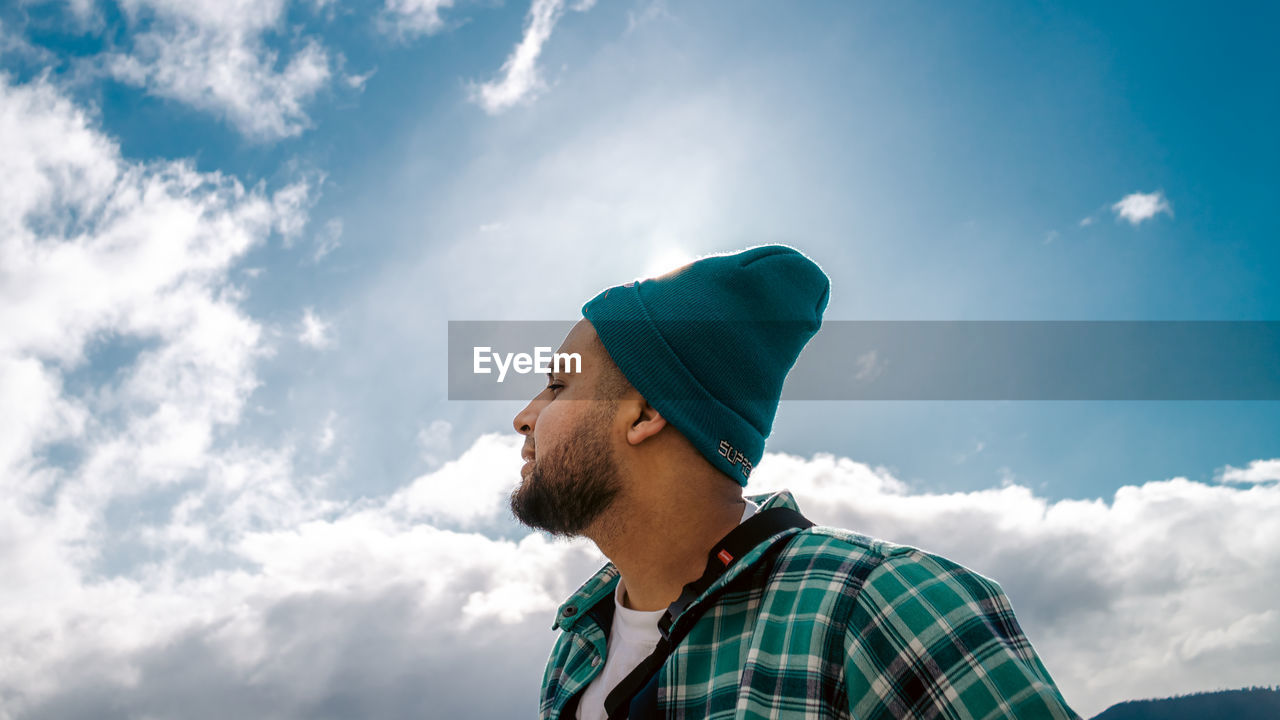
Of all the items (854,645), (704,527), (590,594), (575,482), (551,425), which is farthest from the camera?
(590,594)

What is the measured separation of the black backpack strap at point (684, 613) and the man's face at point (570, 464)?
2.78ft

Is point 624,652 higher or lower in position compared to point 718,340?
lower

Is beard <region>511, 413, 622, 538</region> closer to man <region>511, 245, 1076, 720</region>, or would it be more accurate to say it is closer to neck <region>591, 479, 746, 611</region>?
man <region>511, 245, 1076, 720</region>

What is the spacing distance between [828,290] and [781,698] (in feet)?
9.83

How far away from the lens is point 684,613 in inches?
152

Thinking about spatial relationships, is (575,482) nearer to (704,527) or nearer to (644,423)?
(644,423)

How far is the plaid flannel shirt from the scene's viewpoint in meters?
2.86

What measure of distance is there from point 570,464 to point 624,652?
119 cm

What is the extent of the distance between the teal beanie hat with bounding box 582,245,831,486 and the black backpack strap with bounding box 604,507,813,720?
0.61 m

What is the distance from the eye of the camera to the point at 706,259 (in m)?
5.04

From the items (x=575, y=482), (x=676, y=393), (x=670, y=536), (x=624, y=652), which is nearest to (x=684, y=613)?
(x=670, y=536)

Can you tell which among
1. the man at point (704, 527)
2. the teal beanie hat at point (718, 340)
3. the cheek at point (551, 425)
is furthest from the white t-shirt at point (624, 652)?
the cheek at point (551, 425)

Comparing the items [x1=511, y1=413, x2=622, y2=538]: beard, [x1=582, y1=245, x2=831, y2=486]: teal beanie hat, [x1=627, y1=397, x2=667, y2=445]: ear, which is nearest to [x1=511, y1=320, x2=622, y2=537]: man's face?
[x1=511, y1=413, x2=622, y2=538]: beard

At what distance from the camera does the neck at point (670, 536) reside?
4512mm
